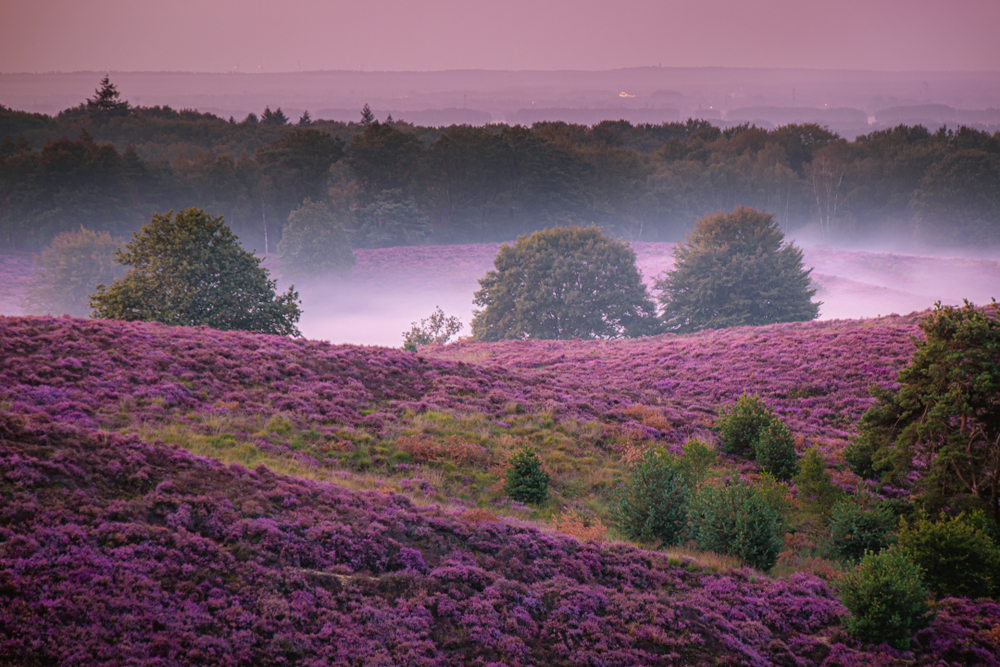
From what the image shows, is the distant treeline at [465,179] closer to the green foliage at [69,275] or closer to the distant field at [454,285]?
the distant field at [454,285]

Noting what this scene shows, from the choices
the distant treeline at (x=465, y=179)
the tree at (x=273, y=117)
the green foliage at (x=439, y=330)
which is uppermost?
the tree at (x=273, y=117)

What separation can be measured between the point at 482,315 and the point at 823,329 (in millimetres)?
30854

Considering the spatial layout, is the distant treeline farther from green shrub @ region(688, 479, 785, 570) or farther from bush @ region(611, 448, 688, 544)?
green shrub @ region(688, 479, 785, 570)

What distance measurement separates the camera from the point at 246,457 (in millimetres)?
12992

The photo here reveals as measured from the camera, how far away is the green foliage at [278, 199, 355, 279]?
246ft

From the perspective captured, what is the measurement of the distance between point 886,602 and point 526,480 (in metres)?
7.63

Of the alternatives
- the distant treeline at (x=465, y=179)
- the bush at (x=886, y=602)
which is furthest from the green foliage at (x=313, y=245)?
the bush at (x=886, y=602)

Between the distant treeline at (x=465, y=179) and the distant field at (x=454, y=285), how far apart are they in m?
12.1

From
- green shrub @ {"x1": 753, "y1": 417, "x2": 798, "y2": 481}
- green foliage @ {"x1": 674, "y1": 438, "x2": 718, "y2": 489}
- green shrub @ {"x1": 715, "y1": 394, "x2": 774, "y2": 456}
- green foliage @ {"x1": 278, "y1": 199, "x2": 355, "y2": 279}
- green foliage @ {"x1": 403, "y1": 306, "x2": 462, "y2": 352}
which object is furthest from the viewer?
green foliage @ {"x1": 278, "y1": 199, "x2": 355, "y2": 279}

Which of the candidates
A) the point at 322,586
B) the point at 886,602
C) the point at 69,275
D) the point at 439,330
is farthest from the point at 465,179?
the point at 886,602

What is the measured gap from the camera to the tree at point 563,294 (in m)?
54.0

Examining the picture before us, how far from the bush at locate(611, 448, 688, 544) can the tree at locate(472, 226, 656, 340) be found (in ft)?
131

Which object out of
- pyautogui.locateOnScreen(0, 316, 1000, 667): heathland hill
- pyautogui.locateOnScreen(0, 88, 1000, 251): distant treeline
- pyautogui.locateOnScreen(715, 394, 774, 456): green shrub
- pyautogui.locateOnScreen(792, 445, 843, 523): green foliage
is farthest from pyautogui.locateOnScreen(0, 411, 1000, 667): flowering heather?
pyautogui.locateOnScreen(0, 88, 1000, 251): distant treeline

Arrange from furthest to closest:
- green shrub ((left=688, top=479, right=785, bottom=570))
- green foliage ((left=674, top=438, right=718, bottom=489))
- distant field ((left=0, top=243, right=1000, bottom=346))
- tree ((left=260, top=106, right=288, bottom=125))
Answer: tree ((left=260, top=106, right=288, bottom=125)) < distant field ((left=0, top=243, right=1000, bottom=346)) < green foliage ((left=674, top=438, right=718, bottom=489)) < green shrub ((left=688, top=479, right=785, bottom=570))
